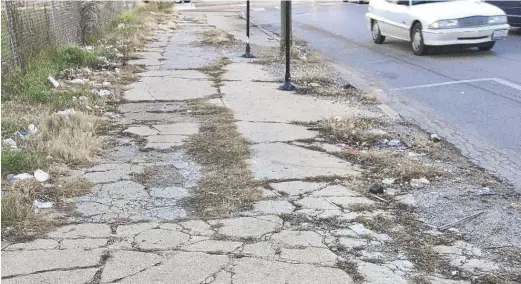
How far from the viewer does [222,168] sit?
559 centimetres

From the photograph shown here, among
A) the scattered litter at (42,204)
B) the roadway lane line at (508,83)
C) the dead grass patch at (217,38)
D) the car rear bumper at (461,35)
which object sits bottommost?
the dead grass patch at (217,38)

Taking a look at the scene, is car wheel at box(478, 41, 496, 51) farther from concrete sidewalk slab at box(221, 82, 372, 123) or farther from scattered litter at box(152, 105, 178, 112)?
scattered litter at box(152, 105, 178, 112)

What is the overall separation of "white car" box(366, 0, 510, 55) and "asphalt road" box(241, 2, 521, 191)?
343mm

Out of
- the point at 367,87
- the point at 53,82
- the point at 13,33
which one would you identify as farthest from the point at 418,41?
the point at 13,33

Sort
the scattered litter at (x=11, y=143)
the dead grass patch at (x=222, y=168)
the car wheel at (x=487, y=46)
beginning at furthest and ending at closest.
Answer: the car wheel at (x=487, y=46)
the scattered litter at (x=11, y=143)
the dead grass patch at (x=222, y=168)

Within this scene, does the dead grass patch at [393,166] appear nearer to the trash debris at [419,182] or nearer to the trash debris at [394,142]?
the trash debris at [419,182]

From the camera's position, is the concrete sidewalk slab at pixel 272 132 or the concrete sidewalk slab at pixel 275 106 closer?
the concrete sidewalk slab at pixel 272 132

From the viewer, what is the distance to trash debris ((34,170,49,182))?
5.12 metres

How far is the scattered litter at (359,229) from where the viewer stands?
4.16m

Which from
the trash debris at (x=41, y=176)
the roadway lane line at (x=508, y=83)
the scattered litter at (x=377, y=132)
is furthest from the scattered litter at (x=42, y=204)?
the roadway lane line at (x=508, y=83)

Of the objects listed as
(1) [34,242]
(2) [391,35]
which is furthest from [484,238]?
(2) [391,35]

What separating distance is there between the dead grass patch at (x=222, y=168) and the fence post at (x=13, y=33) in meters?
3.67

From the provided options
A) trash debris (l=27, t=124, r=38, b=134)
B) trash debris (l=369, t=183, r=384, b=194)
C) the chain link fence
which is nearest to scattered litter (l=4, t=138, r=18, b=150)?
trash debris (l=27, t=124, r=38, b=134)

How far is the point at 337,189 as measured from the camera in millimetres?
5059
